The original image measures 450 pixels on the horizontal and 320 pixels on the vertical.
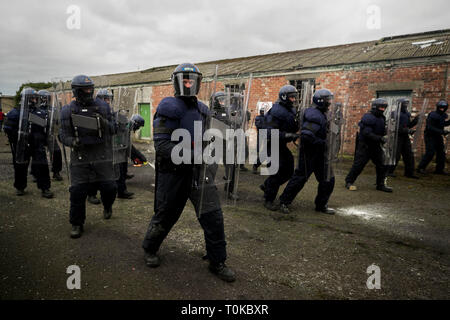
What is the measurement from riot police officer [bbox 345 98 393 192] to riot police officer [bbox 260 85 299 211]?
223cm

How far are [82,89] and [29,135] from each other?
100 inches

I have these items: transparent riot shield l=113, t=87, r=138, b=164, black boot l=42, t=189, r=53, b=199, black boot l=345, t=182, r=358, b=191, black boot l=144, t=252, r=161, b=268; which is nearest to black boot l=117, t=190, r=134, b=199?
transparent riot shield l=113, t=87, r=138, b=164

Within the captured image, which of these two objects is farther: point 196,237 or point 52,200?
point 52,200

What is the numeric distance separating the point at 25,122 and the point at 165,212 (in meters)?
4.34

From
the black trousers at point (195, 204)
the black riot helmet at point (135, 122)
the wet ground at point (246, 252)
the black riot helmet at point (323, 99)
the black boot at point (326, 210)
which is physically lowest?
the wet ground at point (246, 252)

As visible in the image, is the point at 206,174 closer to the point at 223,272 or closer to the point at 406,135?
the point at 223,272

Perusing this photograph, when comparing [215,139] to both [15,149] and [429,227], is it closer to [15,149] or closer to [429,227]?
[429,227]

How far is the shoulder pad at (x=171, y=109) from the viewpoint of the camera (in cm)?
261

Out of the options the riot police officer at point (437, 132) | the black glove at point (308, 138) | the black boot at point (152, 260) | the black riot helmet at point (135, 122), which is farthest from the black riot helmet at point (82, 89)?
the riot police officer at point (437, 132)

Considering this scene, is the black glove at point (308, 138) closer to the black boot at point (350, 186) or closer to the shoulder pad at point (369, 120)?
the shoulder pad at point (369, 120)

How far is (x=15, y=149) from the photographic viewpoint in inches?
219

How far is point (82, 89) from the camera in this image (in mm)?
3723

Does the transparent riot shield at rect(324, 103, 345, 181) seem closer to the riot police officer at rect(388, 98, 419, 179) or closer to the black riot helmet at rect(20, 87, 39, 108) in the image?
the riot police officer at rect(388, 98, 419, 179)
